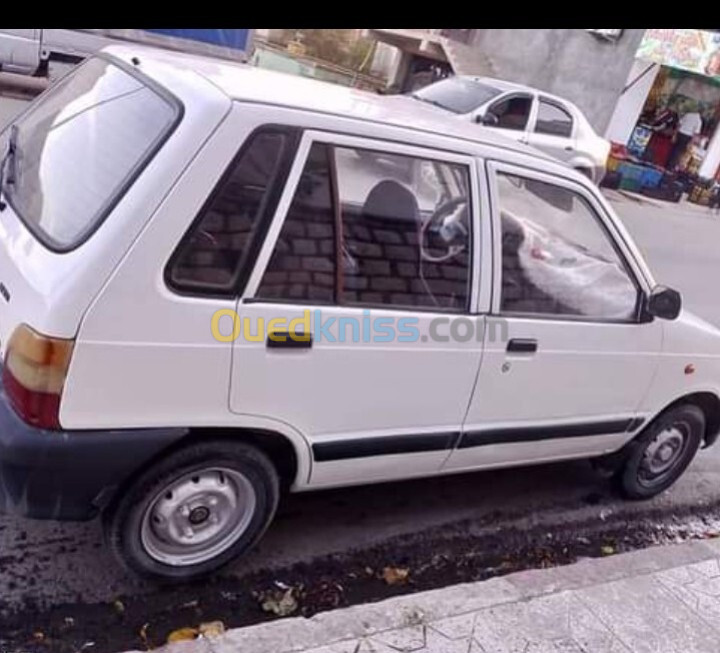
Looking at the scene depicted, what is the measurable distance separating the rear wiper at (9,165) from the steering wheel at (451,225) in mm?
1537

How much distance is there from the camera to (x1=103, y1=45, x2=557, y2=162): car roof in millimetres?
2283

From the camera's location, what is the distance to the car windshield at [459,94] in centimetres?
984

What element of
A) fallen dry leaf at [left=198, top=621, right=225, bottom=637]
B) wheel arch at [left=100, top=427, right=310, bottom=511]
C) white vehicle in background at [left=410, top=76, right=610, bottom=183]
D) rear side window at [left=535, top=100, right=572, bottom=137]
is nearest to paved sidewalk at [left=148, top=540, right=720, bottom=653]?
fallen dry leaf at [left=198, top=621, right=225, bottom=637]

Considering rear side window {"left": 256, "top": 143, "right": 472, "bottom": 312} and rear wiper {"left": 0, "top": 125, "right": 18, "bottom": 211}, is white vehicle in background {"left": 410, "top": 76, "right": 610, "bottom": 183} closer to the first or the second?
rear side window {"left": 256, "top": 143, "right": 472, "bottom": 312}

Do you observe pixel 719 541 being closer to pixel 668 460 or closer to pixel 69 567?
pixel 668 460

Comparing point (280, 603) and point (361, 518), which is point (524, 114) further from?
point (280, 603)

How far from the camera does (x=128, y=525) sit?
231cm

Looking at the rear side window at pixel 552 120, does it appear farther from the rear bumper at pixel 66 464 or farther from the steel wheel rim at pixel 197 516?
the rear bumper at pixel 66 464

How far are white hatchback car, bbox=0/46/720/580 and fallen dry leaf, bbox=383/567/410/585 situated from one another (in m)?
0.43

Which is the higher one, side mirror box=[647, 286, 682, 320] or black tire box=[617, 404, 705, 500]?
side mirror box=[647, 286, 682, 320]

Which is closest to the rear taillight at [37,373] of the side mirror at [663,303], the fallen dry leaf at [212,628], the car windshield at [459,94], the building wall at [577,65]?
the fallen dry leaf at [212,628]
